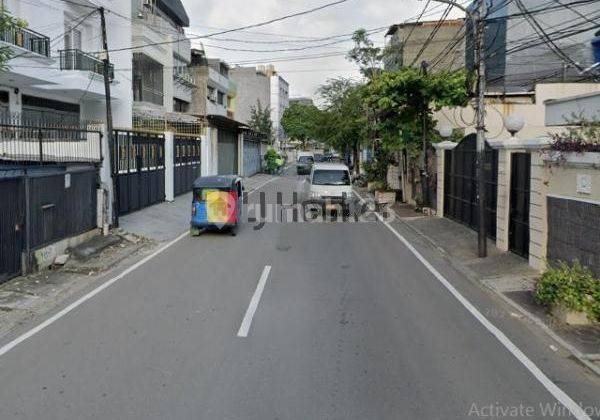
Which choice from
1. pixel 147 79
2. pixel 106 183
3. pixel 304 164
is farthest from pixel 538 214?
pixel 304 164

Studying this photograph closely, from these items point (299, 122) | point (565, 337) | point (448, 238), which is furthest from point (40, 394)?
point (299, 122)

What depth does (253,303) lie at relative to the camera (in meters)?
9.42

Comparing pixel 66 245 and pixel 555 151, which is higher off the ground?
pixel 555 151

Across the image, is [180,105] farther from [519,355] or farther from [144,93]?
[519,355]

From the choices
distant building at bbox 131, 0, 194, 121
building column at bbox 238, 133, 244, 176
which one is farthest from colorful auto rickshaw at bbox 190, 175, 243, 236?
building column at bbox 238, 133, 244, 176

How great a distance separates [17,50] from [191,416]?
53.7 ft

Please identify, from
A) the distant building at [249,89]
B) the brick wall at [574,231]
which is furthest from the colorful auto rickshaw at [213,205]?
the distant building at [249,89]

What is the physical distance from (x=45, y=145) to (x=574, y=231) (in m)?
11.6

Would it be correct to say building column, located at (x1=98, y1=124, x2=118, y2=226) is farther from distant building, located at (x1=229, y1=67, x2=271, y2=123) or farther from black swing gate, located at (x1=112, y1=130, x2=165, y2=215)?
distant building, located at (x1=229, y1=67, x2=271, y2=123)

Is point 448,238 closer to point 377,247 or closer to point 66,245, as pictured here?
point 377,247

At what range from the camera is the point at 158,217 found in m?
20.9

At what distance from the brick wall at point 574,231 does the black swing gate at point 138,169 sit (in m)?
12.2

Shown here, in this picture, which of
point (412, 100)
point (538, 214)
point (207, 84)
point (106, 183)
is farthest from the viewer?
point (207, 84)

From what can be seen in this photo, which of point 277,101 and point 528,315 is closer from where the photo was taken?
point 528,315
